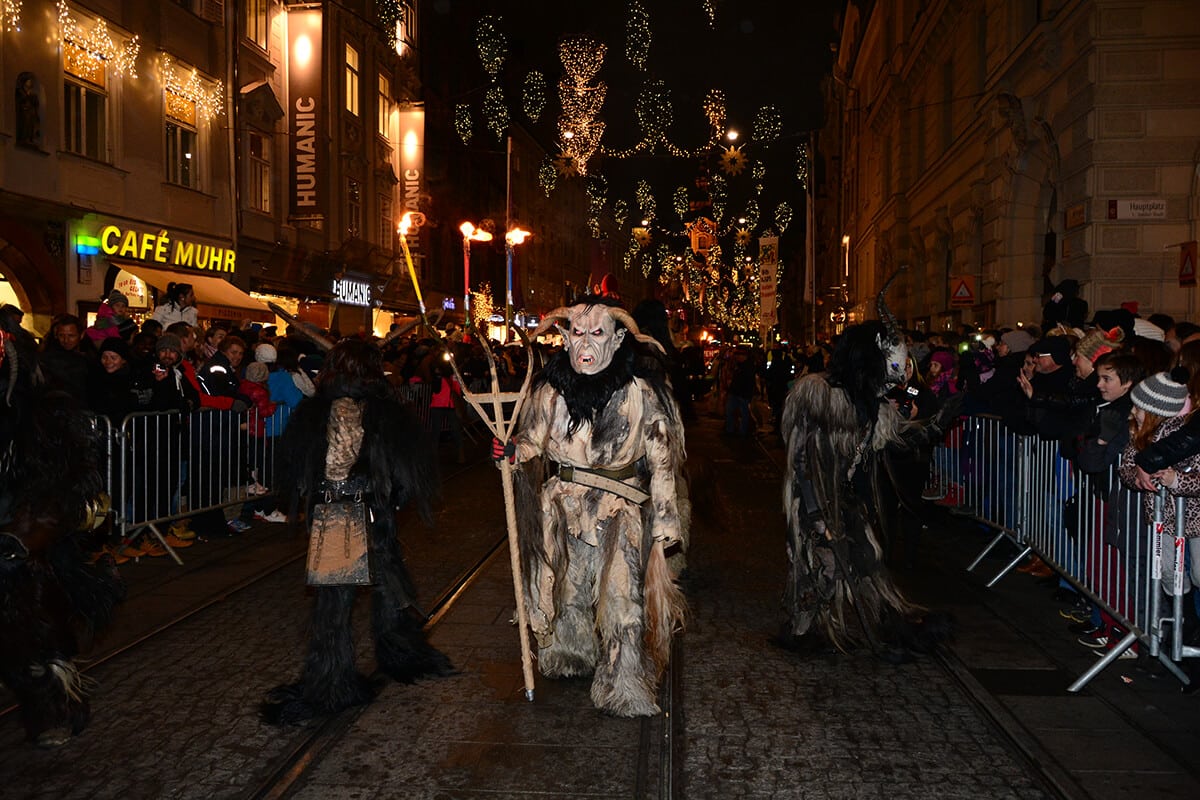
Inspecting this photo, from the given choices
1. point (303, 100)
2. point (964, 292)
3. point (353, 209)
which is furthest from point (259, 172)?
point (964, 292)

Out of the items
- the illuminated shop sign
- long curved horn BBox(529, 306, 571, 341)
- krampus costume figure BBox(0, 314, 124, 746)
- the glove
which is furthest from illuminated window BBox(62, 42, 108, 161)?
the glove

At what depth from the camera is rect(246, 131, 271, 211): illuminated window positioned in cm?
2331

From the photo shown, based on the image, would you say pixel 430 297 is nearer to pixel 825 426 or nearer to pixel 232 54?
pixel 232 54

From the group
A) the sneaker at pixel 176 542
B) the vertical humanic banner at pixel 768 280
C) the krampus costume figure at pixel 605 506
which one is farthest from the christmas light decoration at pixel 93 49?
the vertical humanic banner at pixel 768 280

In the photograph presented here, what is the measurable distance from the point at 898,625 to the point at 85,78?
15961mm

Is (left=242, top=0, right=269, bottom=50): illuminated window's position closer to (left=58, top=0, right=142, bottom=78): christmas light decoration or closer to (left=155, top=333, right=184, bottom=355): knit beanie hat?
(left=58, top=0, right=142, bottom=78): christmas light decoration

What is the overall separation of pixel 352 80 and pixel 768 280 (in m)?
13.1

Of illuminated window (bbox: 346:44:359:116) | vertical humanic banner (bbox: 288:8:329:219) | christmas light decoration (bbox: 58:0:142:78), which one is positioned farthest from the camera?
illuminated window (bbox: 346:44:359:116)

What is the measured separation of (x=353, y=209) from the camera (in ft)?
97.8

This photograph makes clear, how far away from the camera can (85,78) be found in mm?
→ 16578

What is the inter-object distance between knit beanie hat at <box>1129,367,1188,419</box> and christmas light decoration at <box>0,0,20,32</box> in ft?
49.4

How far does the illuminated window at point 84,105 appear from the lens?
52.9 ft

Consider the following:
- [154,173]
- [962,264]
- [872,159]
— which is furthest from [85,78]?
[872,159]

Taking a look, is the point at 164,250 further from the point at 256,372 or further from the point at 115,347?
the point at 115,347
